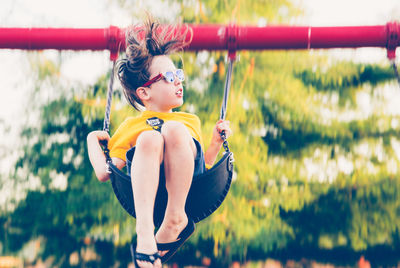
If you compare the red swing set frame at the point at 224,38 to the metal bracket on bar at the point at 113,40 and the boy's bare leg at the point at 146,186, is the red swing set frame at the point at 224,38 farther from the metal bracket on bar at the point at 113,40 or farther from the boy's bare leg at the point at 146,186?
the boy's bare leg at the point at 146,186

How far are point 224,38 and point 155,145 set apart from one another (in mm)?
1147

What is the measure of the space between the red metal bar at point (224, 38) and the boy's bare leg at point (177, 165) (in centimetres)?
100

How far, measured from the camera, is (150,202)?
6.40ft

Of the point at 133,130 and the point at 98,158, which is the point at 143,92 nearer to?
the point at 133,130

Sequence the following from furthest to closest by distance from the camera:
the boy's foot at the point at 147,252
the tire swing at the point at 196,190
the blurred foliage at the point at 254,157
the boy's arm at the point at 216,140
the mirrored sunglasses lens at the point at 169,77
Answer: the blurred foliage at the point at 254,157, the boy's arm at the point at 216,140, the mirrored sunglasses lens at the point at 169,77, the tire swing at the point at 196,190, the boy's foot at the point at 147,252

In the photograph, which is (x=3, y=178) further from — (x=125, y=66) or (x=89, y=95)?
(x=125, y=66)

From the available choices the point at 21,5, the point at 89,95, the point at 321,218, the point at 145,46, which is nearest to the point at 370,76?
the point at 321,218

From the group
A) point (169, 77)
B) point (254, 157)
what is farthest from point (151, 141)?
point (254, 157)

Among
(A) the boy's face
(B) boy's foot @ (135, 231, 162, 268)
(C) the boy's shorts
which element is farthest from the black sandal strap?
(A) the boy's face

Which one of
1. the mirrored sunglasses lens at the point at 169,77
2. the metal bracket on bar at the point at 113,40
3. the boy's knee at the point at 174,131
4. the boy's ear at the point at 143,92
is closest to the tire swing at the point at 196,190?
the boy's knee at the point at 174,131

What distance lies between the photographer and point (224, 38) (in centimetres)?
288

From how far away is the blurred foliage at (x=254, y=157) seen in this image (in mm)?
7250

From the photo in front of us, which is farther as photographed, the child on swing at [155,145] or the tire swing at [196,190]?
the tire swing at [196,190]

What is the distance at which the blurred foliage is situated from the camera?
725cm
